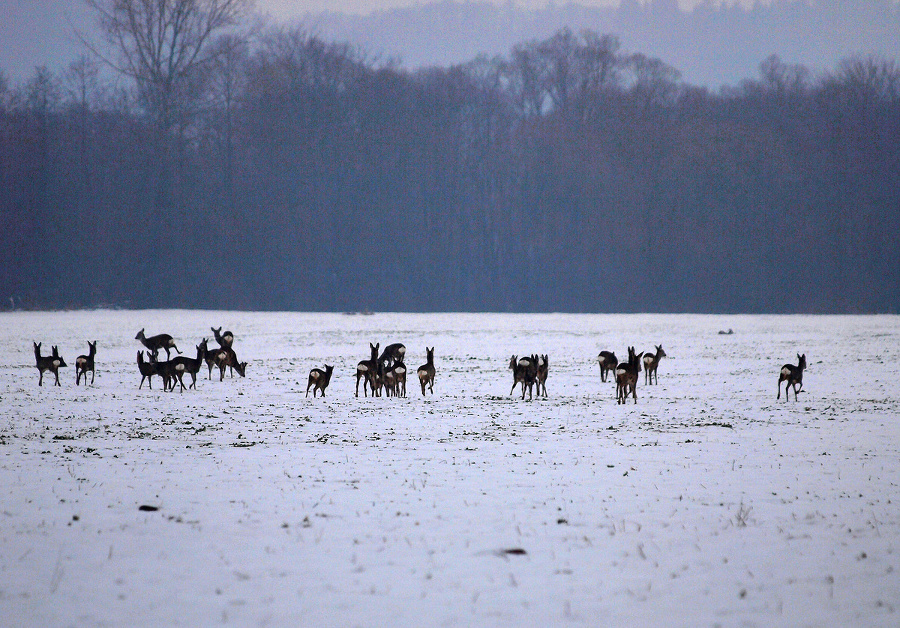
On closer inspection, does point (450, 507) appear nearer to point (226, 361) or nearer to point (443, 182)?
point (226, 361)

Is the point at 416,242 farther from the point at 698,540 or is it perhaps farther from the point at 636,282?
the point at 698,540

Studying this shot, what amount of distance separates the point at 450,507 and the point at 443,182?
69.5 m

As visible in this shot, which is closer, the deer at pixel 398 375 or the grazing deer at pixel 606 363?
the deer at pixel 398 375

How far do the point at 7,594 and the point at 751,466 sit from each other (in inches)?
347

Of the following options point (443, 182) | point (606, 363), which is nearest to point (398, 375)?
point (606, 363)

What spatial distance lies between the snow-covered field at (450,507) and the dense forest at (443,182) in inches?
1930

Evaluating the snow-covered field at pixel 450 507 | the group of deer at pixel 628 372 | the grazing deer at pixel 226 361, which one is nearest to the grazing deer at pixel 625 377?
the group of deer at pixel 628 372

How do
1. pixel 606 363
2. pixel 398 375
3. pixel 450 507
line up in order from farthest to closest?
pixel 606 363 < pixel 398 375 < pixel 450 507

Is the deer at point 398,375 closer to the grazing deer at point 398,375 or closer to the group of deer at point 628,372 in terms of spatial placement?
the grazing deer at point 398,375

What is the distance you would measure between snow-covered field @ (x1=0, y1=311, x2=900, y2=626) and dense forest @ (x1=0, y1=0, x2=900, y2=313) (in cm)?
4902

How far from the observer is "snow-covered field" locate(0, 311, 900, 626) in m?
7.04

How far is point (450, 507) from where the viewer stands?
9.66 meters

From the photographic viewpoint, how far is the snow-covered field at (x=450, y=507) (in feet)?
23.1

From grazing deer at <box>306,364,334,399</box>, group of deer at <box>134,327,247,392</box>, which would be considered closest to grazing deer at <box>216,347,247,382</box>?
group of deer at <box>134,327,247,392</box>
